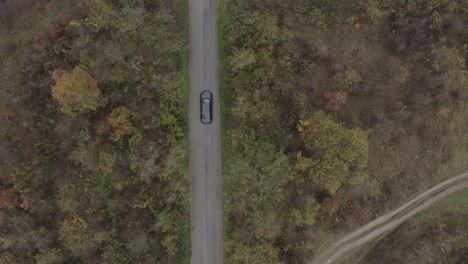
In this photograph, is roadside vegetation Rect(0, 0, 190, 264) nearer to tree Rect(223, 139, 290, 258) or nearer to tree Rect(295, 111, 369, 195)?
tree Rect(223, 139, 290, 258)

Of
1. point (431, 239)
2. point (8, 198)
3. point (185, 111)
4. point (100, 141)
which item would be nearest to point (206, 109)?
point (185, 111)

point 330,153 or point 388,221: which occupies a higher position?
point 330,153

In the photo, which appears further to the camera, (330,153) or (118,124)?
(118,124)

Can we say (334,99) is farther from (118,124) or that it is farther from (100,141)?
(100,141)

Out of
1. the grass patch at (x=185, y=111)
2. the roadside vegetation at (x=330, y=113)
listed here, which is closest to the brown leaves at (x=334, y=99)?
the roadside vegetation at (x=330, y=113)

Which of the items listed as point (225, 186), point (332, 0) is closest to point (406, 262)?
point (225, 186)

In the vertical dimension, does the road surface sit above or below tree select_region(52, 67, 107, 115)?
below

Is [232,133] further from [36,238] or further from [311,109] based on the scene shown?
[36,238]

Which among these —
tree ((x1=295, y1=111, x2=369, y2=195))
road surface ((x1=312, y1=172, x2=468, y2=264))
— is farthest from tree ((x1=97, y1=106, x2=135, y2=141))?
road surface ((x1=312, y1=172, x2=468, y2=264))
